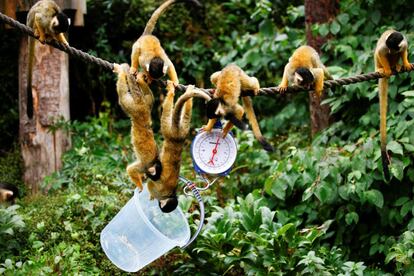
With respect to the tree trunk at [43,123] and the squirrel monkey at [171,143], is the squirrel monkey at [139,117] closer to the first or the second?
the squirrel monkey at [171,143]

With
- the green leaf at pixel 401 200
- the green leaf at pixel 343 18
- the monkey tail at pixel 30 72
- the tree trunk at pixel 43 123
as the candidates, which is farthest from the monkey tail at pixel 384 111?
the tree trunk at pixel 43 123

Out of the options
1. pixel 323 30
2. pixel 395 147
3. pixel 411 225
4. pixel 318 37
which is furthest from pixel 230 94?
pixel 318 37

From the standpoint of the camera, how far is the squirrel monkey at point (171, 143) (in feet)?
17.4

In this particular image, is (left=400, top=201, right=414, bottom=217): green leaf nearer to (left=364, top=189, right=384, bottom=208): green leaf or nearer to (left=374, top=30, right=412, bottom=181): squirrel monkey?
(left=364, top=189, right=384, bottom=208): green leaf

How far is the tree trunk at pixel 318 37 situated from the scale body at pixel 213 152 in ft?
11.0

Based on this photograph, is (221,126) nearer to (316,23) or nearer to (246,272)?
(246,272)

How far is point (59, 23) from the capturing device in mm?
5875

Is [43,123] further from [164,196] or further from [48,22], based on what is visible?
[164,196]

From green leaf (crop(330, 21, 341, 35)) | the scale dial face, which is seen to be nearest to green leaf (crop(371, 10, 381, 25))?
green leaf (crop(330, 21, 341, 35))

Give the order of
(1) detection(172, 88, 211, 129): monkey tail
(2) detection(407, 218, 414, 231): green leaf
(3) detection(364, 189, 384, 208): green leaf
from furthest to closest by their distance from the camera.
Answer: (3) detection(364, 189, 384, 208): green leaf, (2) detection(407, 218, 414, 231): green leaf, (1) detection(172, 88, 211, 129): monkey tail

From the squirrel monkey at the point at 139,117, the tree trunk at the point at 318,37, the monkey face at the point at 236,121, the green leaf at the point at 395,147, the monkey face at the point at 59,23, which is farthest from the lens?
the tree trunk at the point at 318,37

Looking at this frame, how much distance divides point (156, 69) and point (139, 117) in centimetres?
44

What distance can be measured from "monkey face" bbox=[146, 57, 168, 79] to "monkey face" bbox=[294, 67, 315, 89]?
1151 millimetres

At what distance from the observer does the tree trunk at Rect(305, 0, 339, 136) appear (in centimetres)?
873
